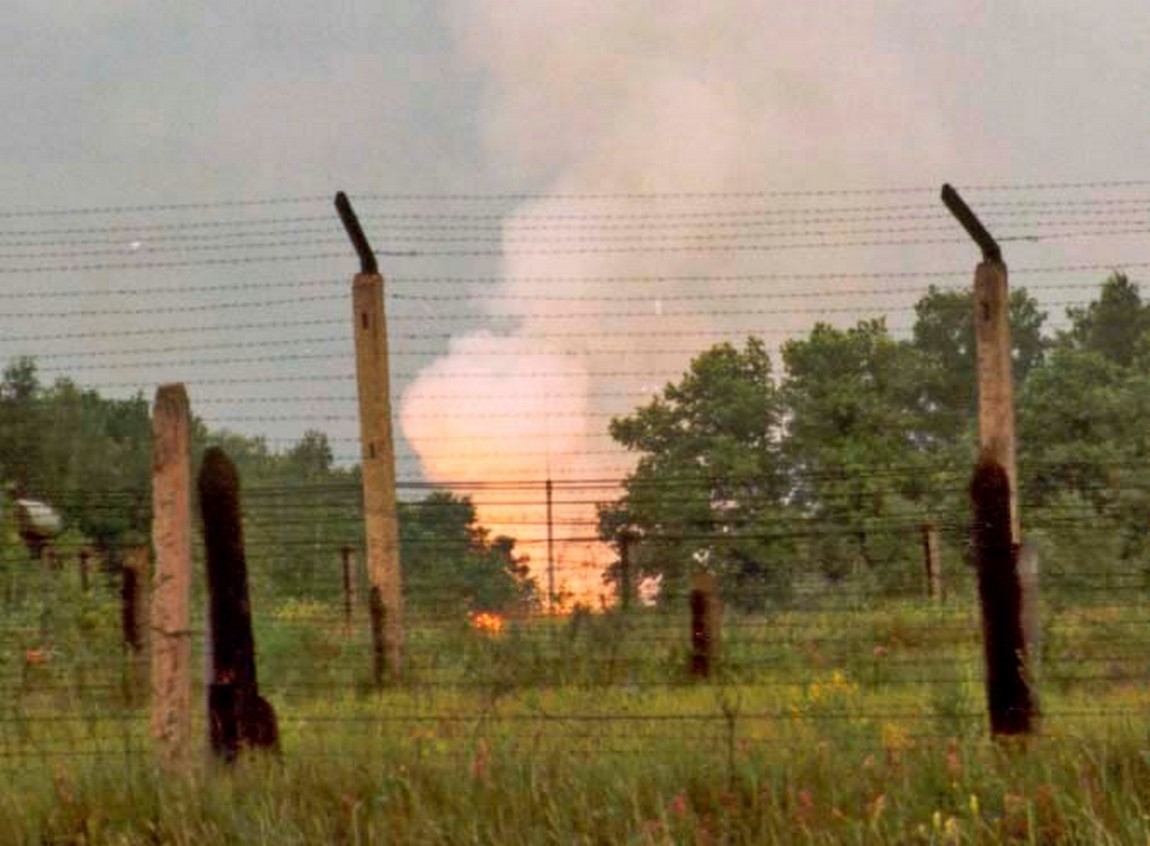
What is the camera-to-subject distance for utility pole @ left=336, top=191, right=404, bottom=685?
11.7 meters

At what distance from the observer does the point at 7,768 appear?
804cm

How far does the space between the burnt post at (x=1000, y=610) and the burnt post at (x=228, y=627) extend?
2840 millimetres

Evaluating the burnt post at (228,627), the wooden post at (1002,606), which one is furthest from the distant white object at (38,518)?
the wooden post at (1002,606)

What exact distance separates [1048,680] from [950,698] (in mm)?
2324

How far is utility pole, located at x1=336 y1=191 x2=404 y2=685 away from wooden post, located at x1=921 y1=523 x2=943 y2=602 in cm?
329

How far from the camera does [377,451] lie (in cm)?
1232

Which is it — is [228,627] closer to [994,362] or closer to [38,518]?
[994,362]

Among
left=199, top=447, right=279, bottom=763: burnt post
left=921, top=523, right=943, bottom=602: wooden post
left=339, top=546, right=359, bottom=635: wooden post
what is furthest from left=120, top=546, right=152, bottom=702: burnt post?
left=921, top=523, right=943, bottom=602: wooden post

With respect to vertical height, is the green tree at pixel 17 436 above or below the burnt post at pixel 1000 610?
above

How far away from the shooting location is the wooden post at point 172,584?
25.7 ft

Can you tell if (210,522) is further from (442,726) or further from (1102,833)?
(1102,833)

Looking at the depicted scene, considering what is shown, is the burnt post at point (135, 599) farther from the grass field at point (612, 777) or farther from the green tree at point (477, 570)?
the grass field at point (612, 777)

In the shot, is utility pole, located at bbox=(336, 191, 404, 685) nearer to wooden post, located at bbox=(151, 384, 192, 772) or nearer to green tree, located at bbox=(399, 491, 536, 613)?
green tree, located at bbox=(399, 491, 536, 613)

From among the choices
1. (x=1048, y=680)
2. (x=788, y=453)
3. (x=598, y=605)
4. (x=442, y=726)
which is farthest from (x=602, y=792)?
(x=788, y=453)
